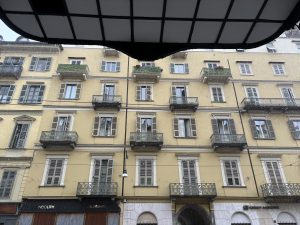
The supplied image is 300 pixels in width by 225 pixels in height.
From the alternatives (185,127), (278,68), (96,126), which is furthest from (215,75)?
(96,126)

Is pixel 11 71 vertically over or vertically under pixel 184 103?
over

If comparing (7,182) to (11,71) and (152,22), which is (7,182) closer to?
(11,71)

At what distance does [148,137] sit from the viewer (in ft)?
69.9

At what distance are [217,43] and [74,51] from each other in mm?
25823

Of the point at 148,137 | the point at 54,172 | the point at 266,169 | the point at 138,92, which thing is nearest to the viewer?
the point at 54,172

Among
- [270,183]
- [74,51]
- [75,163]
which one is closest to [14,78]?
[74,51]

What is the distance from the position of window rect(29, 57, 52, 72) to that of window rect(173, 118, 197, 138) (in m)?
12.0

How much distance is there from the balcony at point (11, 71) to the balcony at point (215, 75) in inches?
606

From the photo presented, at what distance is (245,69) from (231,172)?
10.4 metres

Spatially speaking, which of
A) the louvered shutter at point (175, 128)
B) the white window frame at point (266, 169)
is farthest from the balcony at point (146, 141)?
the white window frame at point (266, 169)

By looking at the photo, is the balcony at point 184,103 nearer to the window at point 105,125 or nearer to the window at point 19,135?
the window at point 105,125

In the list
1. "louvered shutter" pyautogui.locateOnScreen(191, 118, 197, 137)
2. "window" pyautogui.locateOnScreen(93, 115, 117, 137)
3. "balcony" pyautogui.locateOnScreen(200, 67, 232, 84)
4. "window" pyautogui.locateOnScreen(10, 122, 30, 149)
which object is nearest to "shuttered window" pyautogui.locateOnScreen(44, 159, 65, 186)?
"window" pyautogui.locateOnScreen(10, 122, 30, 149)

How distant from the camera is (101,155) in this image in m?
21.0

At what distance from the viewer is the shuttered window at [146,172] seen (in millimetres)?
20188
